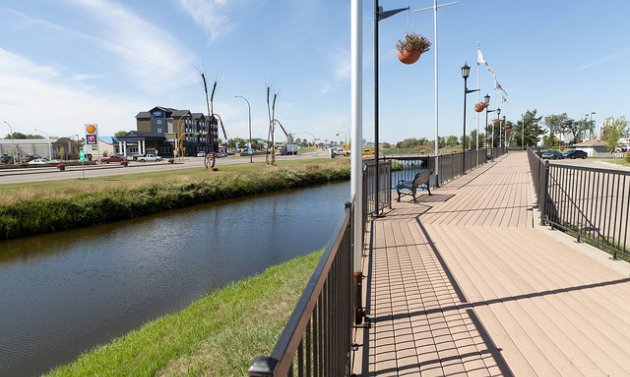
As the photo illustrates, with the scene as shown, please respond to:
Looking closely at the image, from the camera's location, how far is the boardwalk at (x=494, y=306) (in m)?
2.86

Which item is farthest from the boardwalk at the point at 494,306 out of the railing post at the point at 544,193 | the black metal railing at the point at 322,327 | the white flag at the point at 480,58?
the white flag at the point at 480,58

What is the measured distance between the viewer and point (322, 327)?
1.93 meters

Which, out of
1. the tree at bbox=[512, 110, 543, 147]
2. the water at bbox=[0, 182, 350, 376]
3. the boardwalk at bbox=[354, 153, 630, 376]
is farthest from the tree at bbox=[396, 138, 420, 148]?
the boardwalk at bbox=[354, 153, 630, 376]

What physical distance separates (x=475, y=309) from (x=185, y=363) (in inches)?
132

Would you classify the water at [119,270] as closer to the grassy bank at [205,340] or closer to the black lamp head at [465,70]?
the grassy bank at [205,340]

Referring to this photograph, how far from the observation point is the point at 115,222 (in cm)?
1602

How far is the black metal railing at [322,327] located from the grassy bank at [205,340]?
71.5 inches

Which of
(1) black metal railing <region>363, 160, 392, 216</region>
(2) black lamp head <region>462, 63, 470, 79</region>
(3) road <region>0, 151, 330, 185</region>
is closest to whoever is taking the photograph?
(1) black metal railing <region>363, 160, 392, 216</region>

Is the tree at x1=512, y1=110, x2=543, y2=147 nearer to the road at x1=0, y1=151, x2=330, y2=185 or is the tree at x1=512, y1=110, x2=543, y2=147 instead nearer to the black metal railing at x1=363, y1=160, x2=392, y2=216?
the road at x1=0, y1=151, x2=330, y2=185

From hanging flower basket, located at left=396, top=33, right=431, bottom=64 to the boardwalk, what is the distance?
3574mm

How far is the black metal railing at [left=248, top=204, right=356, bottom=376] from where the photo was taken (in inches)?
43.6

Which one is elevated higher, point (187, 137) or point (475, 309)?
point (187, 137)

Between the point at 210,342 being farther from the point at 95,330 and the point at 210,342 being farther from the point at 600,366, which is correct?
the point at 600,366

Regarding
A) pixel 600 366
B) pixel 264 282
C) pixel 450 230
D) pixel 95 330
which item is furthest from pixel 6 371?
pixel 450 230
